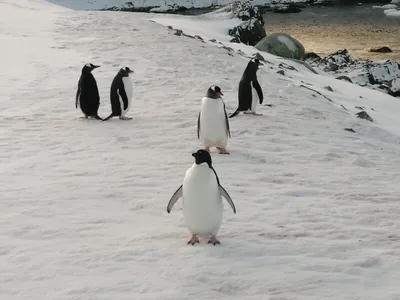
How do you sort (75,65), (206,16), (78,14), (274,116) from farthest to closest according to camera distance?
(206,16)
(78,14)
(75,65)
(274,116)

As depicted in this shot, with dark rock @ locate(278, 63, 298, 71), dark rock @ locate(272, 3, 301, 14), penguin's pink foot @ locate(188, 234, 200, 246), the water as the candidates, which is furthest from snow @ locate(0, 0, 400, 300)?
dark rock @ locate(272, 3, 301, 14)

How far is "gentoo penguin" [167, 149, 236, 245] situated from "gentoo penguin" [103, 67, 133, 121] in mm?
3917

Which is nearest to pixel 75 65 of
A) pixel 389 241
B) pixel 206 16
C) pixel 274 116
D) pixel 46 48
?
pixel 46 48

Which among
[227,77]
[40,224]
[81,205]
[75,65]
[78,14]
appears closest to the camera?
[40,224]

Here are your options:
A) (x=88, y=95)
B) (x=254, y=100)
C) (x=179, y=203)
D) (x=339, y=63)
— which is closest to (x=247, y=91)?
(x=254, y=100)

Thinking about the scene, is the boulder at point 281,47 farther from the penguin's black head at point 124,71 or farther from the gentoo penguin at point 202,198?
the gentoo penguin at point 202,198

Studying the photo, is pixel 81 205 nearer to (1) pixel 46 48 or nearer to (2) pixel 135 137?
(2) pixel 135 137

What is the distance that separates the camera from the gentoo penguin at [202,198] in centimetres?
396

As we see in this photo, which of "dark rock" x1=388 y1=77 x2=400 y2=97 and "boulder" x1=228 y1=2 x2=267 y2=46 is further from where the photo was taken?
"boulder" x1=228 y1=2 x2=267 y2=46

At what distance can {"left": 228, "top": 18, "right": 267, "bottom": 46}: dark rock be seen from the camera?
21.8 m

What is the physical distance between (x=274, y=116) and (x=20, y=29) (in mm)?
10585

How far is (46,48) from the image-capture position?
14039mm

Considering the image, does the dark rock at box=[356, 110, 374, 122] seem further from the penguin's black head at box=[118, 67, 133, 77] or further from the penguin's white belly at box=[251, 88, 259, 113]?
the penguin's black head at box=[118, 67, 133, 77]

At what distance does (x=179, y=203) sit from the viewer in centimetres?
486
